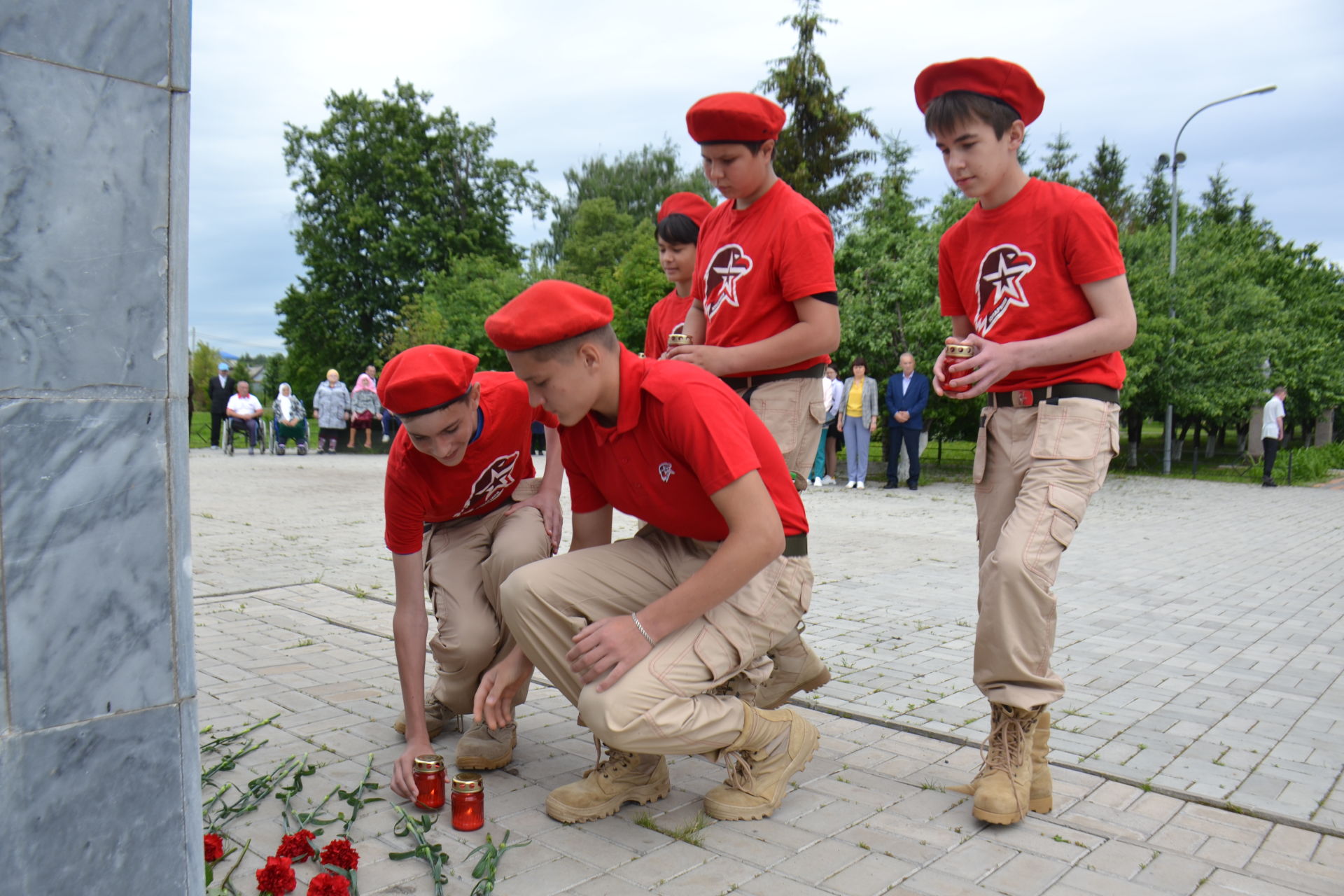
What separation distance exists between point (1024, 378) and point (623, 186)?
47.4 m

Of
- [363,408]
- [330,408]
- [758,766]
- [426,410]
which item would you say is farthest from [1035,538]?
[363,408]

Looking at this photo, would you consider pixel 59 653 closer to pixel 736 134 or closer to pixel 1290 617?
pixel 736 134

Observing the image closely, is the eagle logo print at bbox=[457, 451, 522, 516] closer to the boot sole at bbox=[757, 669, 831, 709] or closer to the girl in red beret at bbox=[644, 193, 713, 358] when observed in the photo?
the girl in red beret at bbox=[644, 193, 713, 358]

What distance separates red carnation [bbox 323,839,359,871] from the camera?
2.64 m

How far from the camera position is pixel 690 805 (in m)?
3.29

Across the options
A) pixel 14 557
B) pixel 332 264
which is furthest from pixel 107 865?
pixel 332 264

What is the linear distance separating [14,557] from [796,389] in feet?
8.23

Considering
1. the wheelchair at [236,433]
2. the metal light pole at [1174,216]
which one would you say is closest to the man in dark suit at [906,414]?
the metal light pole at [1174,216]

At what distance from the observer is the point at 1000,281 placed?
3.38 metres

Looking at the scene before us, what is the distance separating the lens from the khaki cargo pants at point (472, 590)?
11.9 feet

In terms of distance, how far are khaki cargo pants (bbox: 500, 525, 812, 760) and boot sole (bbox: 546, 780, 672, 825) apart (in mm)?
295

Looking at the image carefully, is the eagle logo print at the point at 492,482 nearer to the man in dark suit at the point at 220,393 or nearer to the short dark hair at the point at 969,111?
the short dark hair at the point at 969,111

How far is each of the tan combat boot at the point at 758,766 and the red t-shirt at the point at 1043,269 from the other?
1.28 m

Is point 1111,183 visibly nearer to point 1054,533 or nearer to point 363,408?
point 363,408
